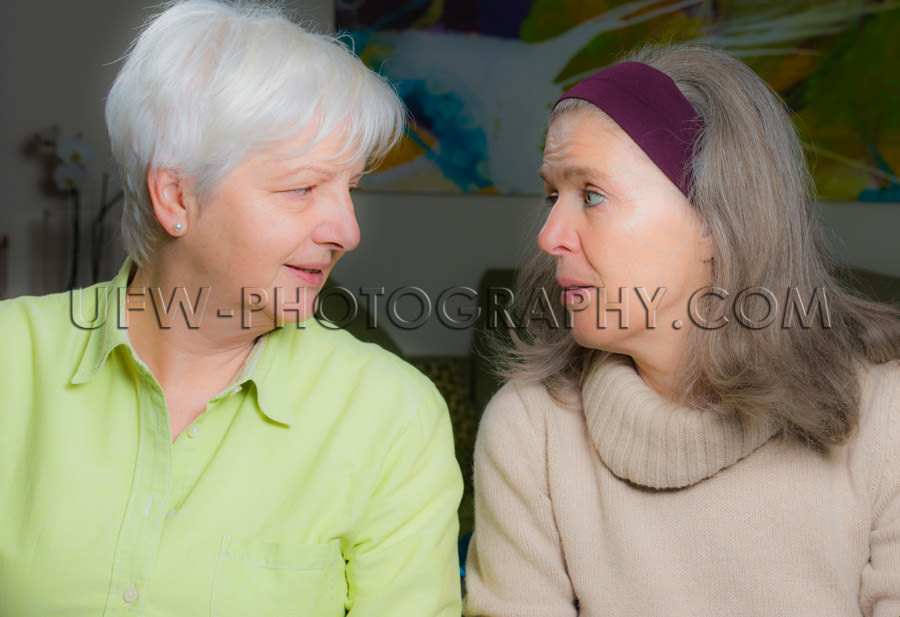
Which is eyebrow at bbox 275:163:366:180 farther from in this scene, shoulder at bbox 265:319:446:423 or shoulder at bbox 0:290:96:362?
shoulder at bbox 0:290:96:362

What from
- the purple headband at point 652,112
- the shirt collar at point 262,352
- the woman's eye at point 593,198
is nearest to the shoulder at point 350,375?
the shirt collar at point 262,352

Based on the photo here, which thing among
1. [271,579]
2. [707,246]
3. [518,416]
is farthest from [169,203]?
[707,246]

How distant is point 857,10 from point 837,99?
1.19 ft

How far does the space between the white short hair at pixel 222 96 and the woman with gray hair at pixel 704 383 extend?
0.33 metres

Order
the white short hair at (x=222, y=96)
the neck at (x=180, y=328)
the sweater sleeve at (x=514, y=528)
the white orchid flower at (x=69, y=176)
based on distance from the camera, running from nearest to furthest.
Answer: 1. the white short hair at (x=222, y=96)
2. the neck at (x=180, y=328)
3. the sweater sleeve at (x=514, y=528)
4. the white orchid flower at (x=69, y=176)

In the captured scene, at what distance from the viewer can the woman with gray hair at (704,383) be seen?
1162 millimetres

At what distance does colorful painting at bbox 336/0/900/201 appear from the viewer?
336cm

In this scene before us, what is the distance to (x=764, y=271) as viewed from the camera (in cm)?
120

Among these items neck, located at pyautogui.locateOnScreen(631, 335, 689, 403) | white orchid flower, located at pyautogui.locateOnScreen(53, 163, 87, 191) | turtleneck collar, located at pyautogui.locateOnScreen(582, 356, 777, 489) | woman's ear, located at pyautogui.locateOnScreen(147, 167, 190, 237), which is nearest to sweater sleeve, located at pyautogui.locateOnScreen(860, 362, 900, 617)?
turtleneck collar, located at pyautogui.locateOnScreen(582, 356, 777, 489)

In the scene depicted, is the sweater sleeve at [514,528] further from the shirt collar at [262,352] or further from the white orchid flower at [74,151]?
the white orchid flower at [74,151]

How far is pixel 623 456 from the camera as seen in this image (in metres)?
1.25

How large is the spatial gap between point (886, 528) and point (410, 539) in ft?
2.17

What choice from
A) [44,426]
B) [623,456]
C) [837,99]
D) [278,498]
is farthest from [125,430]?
[837,99]

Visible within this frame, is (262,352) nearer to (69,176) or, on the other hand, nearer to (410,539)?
(410,539)
